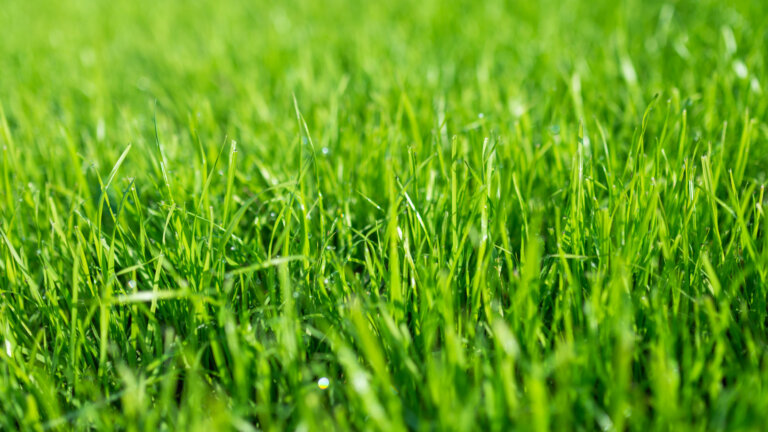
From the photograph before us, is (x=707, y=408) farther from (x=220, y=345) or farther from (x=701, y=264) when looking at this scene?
(x=220, y=345)

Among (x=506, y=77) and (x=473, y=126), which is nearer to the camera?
(x=473, y=126)

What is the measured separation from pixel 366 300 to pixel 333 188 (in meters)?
0.54

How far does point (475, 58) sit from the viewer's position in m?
2.43

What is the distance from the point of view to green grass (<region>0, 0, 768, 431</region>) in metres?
0.86

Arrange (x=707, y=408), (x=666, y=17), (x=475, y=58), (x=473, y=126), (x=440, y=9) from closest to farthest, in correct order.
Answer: (x=707, y=408)
(x=473, y=126)
(x=475, y=58)
(x=666, y=17)
(x=440, y=9)

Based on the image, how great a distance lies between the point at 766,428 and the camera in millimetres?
751

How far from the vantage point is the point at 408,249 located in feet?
3.58

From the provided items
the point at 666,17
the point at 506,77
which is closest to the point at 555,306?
the point at 506,77

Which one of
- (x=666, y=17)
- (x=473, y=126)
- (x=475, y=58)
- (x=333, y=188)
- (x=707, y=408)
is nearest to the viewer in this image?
(x=707, y=408)

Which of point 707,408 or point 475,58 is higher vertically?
point 475,58

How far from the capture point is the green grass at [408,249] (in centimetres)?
86

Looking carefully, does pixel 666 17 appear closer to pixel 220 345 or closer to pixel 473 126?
pixel 473 126

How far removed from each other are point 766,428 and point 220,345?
0.83 m

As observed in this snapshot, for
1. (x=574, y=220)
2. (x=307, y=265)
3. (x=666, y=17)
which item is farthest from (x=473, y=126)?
(x=666, y=17)
